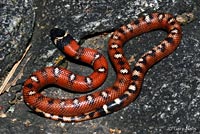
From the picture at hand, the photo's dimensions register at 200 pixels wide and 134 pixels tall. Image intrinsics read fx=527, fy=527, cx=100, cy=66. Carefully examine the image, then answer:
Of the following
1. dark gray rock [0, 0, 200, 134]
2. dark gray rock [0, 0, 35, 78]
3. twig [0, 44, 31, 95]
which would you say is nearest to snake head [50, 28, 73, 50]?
dark gray rock [0, 0, 200, 134]

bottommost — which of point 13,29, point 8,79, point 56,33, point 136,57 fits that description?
point 136,57

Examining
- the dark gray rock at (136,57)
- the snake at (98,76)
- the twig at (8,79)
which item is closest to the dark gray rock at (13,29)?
the twig at (8,79)

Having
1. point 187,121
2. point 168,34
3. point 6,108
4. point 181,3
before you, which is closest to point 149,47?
point 168,34

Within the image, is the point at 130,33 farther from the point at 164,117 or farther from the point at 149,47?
the point at 164,117

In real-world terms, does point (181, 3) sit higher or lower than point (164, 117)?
higher

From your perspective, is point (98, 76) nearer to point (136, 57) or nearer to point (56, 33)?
point (136, 57)

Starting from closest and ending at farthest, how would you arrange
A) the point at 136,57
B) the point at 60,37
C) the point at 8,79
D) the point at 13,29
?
the point at 13,29
the point at 8,79
the point at 60,37
the point at 136,57

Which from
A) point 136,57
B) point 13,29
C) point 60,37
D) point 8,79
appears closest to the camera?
point 13,29

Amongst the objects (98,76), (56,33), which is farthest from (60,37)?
(98,76)
